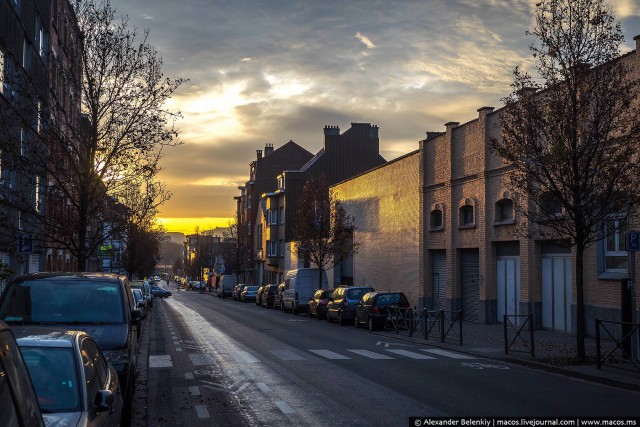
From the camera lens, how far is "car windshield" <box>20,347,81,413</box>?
526 cm

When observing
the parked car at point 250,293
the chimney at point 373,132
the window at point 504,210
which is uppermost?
the chimney at point 373,132

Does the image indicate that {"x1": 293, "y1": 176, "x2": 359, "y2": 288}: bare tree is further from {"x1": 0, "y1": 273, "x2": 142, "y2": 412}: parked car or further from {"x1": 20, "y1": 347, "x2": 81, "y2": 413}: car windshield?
{"x1": 20, "y1": 347, "x2": 81, "y2": 413}: car windshield

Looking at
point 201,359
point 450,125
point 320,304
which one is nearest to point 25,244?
point 201,359

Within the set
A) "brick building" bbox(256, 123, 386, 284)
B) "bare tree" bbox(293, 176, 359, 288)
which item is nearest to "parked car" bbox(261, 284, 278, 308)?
"bare tree" bbox(293, 176, 359, 288)

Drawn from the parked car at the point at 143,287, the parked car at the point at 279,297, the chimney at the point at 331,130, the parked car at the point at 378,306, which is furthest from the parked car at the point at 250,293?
the parked car at the point at 378,306

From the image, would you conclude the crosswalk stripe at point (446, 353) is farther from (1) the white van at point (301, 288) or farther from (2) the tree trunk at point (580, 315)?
(1) the white van at point (301, 288)

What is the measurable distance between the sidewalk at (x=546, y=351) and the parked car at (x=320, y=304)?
9.02 metres

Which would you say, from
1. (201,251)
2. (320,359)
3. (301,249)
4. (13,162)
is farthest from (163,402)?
(201,251)

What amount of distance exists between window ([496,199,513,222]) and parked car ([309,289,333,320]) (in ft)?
33.1

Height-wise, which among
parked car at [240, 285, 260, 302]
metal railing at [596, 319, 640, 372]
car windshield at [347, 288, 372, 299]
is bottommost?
parked car at [240, 285, 260, 302]

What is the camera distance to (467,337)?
22828 mm

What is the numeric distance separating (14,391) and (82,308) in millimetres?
7495

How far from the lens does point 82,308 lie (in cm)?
1038

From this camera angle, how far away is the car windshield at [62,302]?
1011 centimetres
